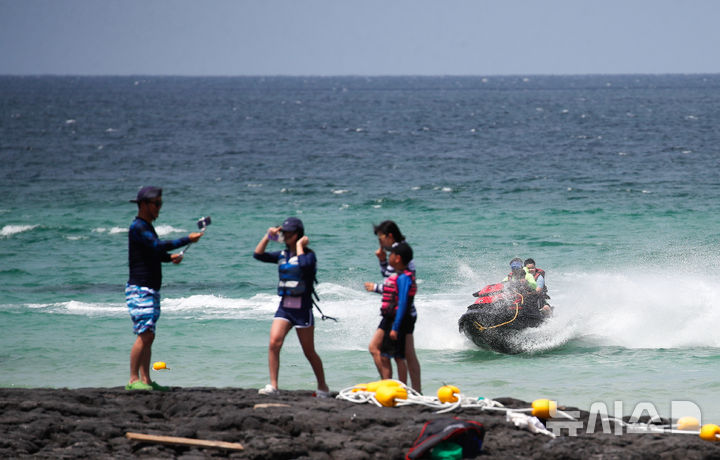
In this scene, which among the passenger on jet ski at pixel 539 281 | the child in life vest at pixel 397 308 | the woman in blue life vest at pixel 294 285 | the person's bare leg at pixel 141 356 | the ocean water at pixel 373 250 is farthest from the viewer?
the passenger on jet ski at pixel 539 281

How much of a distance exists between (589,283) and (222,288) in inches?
327

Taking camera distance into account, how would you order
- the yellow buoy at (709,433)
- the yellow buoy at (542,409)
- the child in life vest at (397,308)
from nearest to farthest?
the yellow buoy at (709,433) → the yellow buoy at (542,409) → the child in life vest at (397,308)

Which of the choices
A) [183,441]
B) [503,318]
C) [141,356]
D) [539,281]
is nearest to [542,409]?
[183,441]

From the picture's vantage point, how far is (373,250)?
27391 millimetres

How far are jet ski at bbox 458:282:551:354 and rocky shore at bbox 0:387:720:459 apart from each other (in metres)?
5.53

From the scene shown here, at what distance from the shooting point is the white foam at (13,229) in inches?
1179

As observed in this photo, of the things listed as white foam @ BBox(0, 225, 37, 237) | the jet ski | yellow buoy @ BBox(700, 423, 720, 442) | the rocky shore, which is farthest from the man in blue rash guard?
white foam @ BBox(0, 225, 37, 237)

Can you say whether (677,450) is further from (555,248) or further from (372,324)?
(555,248)

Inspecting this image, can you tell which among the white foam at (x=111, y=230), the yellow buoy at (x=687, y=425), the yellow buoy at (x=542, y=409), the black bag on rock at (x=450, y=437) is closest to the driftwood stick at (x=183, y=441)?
the black bag on rock at (x=450, y=437)

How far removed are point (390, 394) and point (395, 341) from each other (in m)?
0.53

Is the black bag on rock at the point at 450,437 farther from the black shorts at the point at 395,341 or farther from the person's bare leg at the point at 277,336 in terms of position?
the person's bare leg at the point at 277,336

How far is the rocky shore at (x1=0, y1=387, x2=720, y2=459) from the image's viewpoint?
27.2ft

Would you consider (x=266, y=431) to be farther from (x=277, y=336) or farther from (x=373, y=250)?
(x=373, y=250)

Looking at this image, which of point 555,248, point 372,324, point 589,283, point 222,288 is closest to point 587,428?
point 372,324
